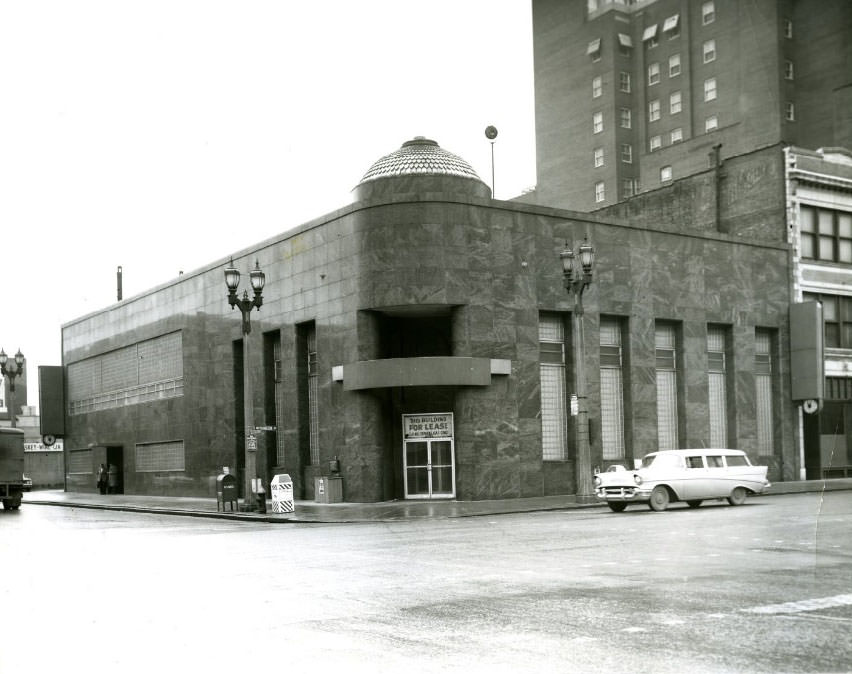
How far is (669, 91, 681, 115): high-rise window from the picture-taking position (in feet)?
240

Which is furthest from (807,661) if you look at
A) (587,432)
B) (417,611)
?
(587,432)

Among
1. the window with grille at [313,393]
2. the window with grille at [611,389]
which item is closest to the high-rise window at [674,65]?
the window with grille at [611,389]

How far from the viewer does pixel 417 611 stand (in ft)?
32.5

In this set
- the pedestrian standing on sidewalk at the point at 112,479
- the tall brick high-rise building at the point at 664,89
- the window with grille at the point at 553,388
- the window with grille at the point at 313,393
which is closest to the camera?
the window with grille at the point at 553,388

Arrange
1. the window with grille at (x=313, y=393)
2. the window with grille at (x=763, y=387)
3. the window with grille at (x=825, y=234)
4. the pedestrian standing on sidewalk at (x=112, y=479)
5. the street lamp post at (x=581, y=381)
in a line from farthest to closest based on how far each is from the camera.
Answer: the pedestrian standing on sidewalk at (x=112, y=479), the window with grille at (x=825, y=234), the window with grille at (x=763, y=387), the window with grille at (x=313, y=393), the street lamp post at (x=581, y=381)

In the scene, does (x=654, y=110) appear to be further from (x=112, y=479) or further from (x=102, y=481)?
(x=102, y=481)

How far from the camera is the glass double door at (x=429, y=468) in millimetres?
34000

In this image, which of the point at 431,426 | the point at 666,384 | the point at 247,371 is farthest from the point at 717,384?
the point at 247,371

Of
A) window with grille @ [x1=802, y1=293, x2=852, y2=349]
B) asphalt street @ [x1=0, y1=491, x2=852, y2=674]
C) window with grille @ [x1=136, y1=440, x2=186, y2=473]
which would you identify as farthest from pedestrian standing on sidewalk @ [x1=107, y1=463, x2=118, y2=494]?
A: window with grille @ [x1=802, y1=293, x2=852, y2=349]

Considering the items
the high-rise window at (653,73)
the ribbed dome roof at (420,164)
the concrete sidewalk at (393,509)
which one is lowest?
the concrete sidewalk at (393,509)

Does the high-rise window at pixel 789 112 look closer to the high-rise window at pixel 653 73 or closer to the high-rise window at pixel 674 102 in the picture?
the high-rise window at pixel 674 102

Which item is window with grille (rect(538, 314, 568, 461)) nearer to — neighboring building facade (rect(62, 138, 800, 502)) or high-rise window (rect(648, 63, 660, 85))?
neighboring building facade (rect(62, 138, 800, 502))

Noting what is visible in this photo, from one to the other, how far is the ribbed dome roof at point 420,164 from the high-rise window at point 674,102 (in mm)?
41451

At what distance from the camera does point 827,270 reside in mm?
44250
